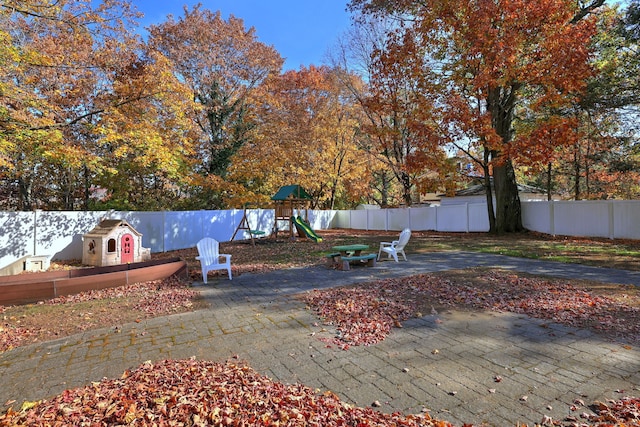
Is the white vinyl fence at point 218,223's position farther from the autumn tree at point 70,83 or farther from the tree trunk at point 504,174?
the autumn tree at point 70,83

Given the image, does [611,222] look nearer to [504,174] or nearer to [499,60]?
[504,174]

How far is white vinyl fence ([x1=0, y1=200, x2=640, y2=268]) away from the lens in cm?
939

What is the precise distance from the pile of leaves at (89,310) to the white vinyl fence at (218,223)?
510 cm

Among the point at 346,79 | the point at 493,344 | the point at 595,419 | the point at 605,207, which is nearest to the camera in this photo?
the point at 595,419

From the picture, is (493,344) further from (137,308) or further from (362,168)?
(362,168)

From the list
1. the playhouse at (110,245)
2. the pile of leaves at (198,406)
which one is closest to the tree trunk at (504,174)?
the playhouse at (110,245)

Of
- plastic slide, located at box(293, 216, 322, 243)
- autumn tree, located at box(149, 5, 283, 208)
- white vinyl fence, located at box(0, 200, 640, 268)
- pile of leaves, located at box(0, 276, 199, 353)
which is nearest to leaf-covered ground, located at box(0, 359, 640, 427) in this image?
pile of leaves, located at box(0, 276, 199, 353)

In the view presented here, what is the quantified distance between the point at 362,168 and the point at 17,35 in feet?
65.3

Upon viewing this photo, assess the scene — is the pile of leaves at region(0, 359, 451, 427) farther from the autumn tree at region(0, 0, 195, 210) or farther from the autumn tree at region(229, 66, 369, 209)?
the autumn tree at region(229, 66, 369, 209)

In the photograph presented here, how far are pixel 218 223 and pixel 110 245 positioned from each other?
20.5 feet

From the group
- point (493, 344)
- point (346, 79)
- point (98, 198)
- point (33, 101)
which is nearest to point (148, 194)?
point (98, 198)

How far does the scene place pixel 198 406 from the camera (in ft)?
7.30

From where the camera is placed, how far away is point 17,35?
880 cm

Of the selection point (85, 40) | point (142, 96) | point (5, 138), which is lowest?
point (5, 138)
